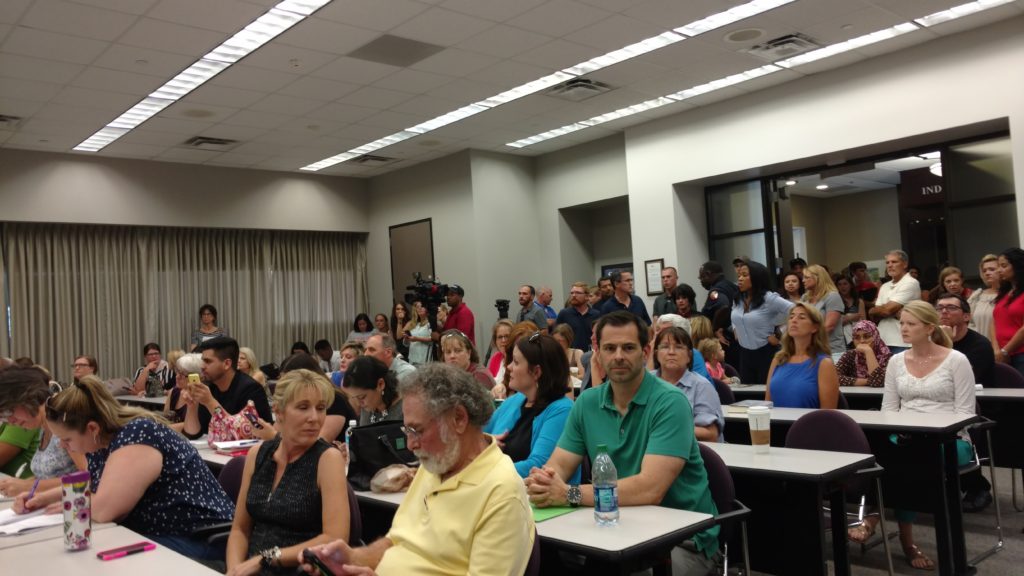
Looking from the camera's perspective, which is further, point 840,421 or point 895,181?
point 895,181

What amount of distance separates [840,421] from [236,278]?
10631 millimetres

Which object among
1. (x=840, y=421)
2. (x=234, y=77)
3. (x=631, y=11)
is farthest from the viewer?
(x=234, y=77)

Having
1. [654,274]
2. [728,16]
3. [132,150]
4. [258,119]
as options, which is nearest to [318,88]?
[258,119]

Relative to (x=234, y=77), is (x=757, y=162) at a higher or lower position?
lower

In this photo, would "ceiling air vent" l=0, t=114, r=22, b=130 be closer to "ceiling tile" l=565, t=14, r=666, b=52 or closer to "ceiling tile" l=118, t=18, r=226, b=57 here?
"ceiling tile" l=118, t=18, r=226, b=57

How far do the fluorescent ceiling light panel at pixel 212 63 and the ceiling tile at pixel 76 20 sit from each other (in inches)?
33.6

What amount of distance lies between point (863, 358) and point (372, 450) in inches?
159

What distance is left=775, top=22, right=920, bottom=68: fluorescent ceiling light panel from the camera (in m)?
7.67

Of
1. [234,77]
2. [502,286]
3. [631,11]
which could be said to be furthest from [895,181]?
[234,77]

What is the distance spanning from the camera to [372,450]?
3283mm

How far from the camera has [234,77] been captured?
787 centimetres

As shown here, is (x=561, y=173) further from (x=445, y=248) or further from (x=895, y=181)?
(x=895, y=181)

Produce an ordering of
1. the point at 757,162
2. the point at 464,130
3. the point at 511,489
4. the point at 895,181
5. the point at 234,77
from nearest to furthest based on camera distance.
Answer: the point at 511,489 < the point at 234,77 < the point at 757,162 < the point at 464,130 < the point at 895,181

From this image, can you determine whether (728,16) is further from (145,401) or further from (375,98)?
(145,401)
